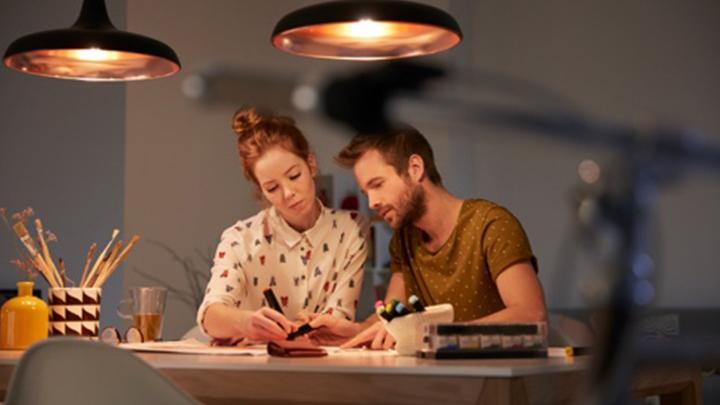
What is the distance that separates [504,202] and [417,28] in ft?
8.58

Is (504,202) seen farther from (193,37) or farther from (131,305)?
(131,305)

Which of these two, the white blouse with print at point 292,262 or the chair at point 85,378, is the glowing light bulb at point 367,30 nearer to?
the white blouse with print at point 292,262

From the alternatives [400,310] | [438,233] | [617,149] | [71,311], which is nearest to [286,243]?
[438,233]

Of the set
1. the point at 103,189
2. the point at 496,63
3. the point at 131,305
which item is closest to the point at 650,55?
the point at 496,63

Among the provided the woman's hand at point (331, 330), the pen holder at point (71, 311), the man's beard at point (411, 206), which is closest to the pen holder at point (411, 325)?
the woman's hand at point (331, 330)

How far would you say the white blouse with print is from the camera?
7.63ft

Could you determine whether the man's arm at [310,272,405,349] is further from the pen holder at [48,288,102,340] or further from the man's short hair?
the pen holder at [48,288,102,340]

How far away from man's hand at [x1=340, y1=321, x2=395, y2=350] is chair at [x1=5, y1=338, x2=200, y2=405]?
723mm

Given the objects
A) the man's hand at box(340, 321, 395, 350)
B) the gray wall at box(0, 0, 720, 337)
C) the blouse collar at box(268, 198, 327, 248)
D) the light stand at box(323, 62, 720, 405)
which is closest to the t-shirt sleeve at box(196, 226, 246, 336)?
the blouse collar at box(268, 198, 327, 248)

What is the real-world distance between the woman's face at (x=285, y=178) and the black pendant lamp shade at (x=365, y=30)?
326mm

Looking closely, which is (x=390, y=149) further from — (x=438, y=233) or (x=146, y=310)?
(x=146, y=310)

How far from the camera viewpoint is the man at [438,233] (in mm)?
2088

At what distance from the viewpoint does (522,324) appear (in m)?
1.45

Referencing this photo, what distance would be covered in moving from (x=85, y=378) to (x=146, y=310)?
113cm
